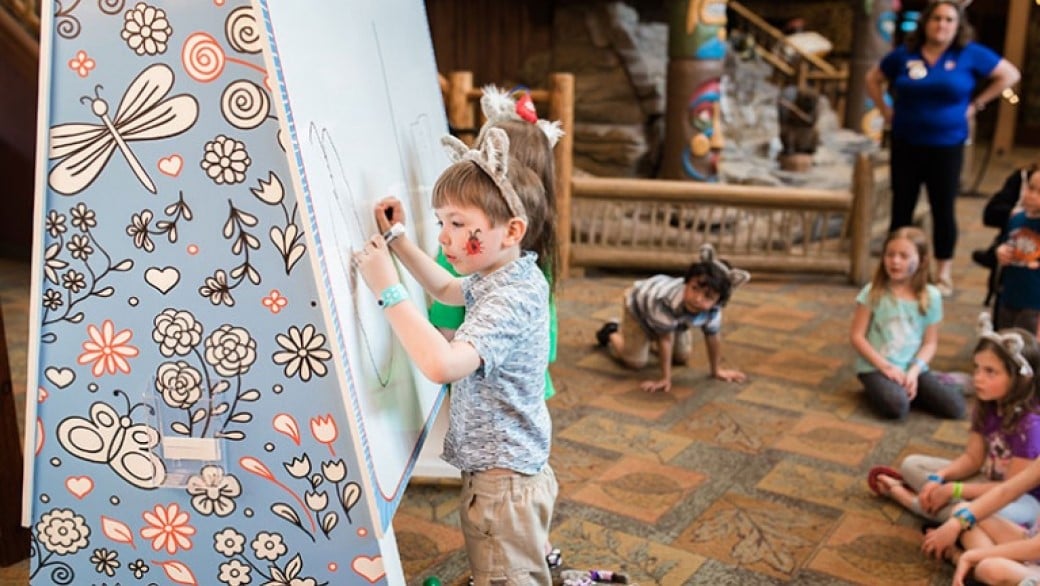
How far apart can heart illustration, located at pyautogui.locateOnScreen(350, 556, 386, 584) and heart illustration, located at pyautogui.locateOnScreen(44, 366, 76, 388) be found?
1.76 ft

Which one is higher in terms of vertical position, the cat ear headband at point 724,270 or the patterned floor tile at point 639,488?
the cat ear headband at point 724,270

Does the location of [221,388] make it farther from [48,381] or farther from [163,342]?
[48,381]

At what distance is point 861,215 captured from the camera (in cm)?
515

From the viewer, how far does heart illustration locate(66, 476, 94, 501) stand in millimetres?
1552

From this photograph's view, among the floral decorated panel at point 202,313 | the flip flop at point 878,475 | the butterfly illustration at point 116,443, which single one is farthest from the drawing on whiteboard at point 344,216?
the flip flop at point 878,475

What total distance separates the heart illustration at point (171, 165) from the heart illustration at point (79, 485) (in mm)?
528

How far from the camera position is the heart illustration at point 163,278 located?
1.45 m

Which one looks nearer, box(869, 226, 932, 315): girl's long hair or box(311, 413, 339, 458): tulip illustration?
box(311, 413, 339, 458): tulip illustration

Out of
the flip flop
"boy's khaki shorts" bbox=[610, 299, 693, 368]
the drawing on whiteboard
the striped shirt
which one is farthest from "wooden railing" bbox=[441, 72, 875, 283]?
the drawing on whiteboard

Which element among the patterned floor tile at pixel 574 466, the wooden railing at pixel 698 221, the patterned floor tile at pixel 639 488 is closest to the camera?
the patterned floor tile at pixel 639 488

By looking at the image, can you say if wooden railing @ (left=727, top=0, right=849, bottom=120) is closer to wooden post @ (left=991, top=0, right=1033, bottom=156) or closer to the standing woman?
wooden post @ (left=991, top=0, right=1033, bottom=156)

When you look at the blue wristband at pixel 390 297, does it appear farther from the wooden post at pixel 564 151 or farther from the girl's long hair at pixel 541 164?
the wooden post at pixel 564 151

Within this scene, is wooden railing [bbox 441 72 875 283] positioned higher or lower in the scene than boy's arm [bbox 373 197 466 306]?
lower

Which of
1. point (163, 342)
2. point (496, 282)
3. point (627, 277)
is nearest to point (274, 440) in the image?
point (163, 342)
